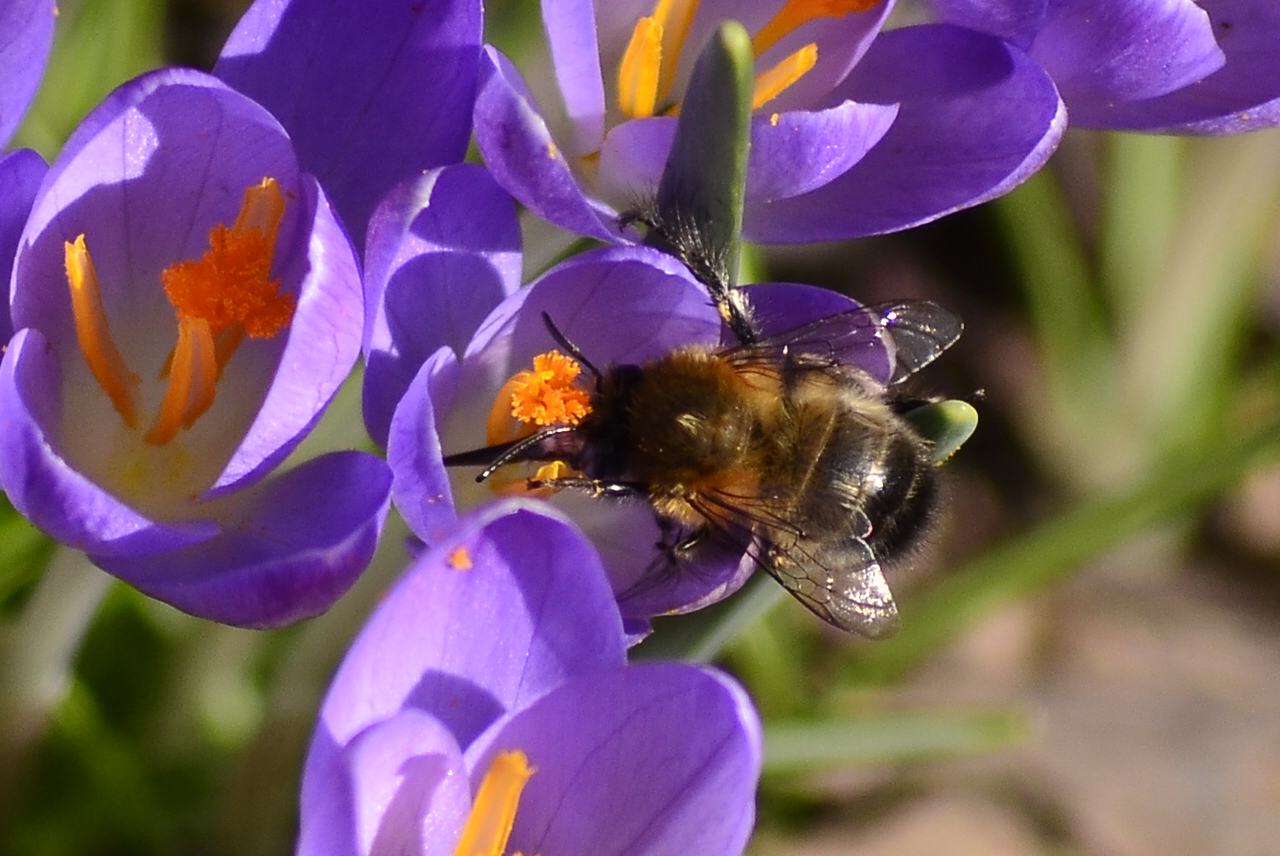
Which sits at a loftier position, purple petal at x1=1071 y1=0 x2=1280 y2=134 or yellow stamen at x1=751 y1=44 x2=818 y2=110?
yellow stamen at x1=751 y1=44 x2=818 y2=110

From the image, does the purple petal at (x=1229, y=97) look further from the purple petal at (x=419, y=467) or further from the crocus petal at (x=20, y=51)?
the crocus petal at (x=20, y=51)

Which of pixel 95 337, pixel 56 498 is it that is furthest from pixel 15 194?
pixel 56 498

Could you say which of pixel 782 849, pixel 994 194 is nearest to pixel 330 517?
pixel 994 194

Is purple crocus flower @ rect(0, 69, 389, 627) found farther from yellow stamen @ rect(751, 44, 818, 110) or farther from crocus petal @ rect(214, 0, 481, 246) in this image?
yellow stamen @ rect(751, 44, 818, 110)

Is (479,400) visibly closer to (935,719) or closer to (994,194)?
(994,194)

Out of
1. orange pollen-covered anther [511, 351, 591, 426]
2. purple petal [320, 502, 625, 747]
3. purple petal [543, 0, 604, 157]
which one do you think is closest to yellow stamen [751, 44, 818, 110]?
purple petal [543, 0, 604, 157]

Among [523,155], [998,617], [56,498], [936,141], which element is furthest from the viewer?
[998,617]

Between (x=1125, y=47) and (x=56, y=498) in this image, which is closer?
(x=56, y=498)

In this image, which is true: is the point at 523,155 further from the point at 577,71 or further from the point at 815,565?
the point at 815,565
